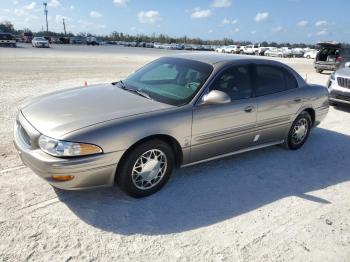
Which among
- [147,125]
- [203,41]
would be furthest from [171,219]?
[203,41]

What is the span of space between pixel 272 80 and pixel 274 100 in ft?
1.14

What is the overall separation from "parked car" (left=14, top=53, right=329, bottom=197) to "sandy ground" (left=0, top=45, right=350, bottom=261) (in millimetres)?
311

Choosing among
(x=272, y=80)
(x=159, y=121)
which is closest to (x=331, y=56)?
(x=272, y=80)

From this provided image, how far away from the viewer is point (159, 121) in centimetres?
375

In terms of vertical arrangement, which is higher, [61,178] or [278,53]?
[61,178]

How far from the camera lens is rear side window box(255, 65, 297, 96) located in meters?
4.93

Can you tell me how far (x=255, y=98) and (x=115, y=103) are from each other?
2.00 m

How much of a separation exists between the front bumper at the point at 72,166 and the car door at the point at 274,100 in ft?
7.68

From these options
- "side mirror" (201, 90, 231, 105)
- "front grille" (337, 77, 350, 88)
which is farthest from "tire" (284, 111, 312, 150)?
"front grille" (337, 77, 350, 88)

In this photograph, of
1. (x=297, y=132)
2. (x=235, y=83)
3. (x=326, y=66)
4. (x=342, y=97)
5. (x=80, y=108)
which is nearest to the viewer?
(x=80, y=108)

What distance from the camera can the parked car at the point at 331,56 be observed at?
18.5 metres

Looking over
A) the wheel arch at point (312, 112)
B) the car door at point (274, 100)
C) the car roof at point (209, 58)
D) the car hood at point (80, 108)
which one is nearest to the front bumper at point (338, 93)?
the wheel arch at point (312, 112)

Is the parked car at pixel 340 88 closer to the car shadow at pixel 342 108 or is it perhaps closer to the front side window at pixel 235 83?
the car shadow at pixel 342 108

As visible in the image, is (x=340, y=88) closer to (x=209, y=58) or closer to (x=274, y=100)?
(x=274, y=100)
